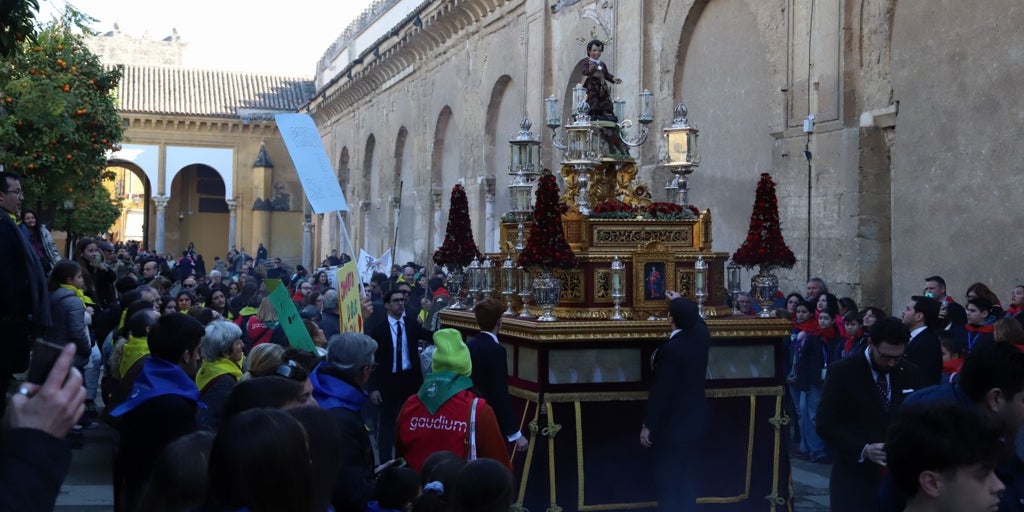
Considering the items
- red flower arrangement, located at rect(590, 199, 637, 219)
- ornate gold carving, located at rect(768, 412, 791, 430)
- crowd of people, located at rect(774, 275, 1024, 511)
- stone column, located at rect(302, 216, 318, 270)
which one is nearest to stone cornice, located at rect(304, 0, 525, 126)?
stone column, located at rect(302, 216, 318, 270)

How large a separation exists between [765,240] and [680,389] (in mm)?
2065

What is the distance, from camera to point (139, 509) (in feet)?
9.84

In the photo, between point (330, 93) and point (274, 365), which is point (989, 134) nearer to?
point (274, 365)

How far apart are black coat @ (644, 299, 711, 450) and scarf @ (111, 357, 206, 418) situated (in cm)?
332

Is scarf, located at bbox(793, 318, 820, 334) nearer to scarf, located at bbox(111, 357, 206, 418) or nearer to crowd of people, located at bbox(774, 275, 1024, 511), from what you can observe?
crowd of people, located at bbox(774, 275, 1024, 511)

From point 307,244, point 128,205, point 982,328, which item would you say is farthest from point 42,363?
point 128,205

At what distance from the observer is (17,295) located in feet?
18.5

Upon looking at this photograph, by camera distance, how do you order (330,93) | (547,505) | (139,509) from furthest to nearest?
(330,93) → (547,505) → (139,509)

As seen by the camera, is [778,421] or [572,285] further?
[572,285]

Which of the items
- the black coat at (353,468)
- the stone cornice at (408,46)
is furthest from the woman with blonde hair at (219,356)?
the stone cornice at (408,46)

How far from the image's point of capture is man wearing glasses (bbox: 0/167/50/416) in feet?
18.4

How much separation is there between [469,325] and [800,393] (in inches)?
177

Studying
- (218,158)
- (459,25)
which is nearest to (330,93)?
(218,158)

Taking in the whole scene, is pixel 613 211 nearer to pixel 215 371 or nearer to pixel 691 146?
pixel 691 146
